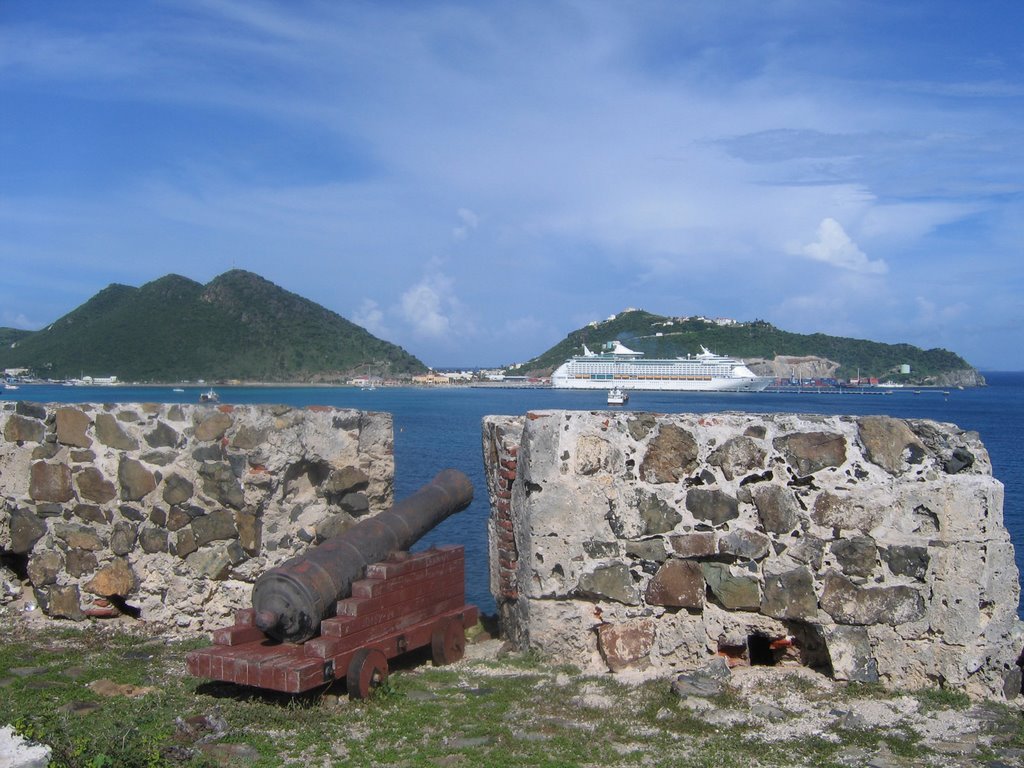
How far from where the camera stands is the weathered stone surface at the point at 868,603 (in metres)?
5.13

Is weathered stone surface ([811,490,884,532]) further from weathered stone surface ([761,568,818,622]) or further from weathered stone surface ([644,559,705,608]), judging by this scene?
weathered stone surface ([644,559,705,608])

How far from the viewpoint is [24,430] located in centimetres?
696

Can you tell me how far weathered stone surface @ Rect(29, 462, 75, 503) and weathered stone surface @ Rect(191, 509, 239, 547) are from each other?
1.06m

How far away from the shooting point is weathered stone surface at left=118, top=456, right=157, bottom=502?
6.76 metres

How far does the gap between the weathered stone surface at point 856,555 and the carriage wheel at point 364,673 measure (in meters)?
2.64

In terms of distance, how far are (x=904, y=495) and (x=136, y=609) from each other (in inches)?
208

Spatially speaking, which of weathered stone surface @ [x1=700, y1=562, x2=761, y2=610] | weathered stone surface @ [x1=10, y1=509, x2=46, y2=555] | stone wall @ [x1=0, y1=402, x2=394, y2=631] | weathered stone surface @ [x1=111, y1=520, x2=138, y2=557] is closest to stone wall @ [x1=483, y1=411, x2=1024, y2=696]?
weathered stone surface @ [x1=700, y1=562, x2=761, y2=610]

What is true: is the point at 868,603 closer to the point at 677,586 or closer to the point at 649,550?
the point at 677,586

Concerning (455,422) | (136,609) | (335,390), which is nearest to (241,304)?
(335,390)

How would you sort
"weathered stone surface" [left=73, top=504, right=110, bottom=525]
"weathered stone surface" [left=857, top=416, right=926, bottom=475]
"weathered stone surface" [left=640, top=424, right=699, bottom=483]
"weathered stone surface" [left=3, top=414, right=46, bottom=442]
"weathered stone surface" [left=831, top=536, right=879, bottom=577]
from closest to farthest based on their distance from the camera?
"weathered stone surface" [left=831, top=536, right=879, bottom=577] < "weathered stone surface" [left=857, top=416, right=926, bottom=475] < "weathered stone surface" [left=640, top=424, right=699, bottom=483] < "weathered stone surface" [left=73, top=504, right=110, bottom=525] < "weathered stone surface" [left=3, top=414, right=46, bottom=442]

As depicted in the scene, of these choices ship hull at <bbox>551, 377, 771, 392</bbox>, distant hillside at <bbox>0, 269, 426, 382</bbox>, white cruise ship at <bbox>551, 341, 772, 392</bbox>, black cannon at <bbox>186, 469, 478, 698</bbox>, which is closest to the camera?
black cannon at <bbox>186, 469, 478, 698</bbox>

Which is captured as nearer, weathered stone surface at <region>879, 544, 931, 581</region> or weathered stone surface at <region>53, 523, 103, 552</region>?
weathered stone surface at <region>879, 544, 931, 581</region>

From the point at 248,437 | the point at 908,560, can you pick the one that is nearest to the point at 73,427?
the point at 248,437

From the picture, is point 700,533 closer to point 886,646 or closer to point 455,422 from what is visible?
point 886,646
